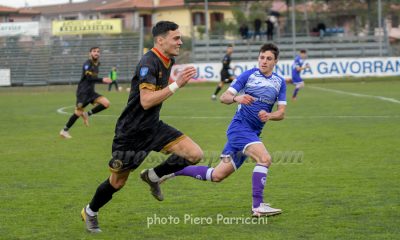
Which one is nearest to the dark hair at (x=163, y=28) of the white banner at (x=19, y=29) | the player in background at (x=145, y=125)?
the player in background at (x=145, y=125)

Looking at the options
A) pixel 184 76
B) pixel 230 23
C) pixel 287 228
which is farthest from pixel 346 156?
pixel 230 23

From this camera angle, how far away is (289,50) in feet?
158

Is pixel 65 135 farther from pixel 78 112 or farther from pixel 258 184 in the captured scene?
pixel 258 184

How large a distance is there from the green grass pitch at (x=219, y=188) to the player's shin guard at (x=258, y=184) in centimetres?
24

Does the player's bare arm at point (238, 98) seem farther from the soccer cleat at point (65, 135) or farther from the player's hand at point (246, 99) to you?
the soccer cleat at point (65, 135)

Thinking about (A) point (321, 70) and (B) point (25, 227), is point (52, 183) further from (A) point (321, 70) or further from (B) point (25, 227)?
(A) point (321, 70)

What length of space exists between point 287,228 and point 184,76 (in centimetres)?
192

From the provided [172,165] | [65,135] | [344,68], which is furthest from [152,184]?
[344,68]

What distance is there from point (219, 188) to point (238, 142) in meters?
1.80

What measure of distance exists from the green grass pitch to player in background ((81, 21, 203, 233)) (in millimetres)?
529

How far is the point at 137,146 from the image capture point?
290 inches

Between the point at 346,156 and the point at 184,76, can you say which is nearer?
the point at 184,76

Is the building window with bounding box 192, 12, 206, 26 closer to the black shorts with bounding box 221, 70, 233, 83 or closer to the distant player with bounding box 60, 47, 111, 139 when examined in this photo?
the black shorts with bounding box 221, 70, 233, 83

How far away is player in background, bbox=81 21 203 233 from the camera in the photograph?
7.11 m
